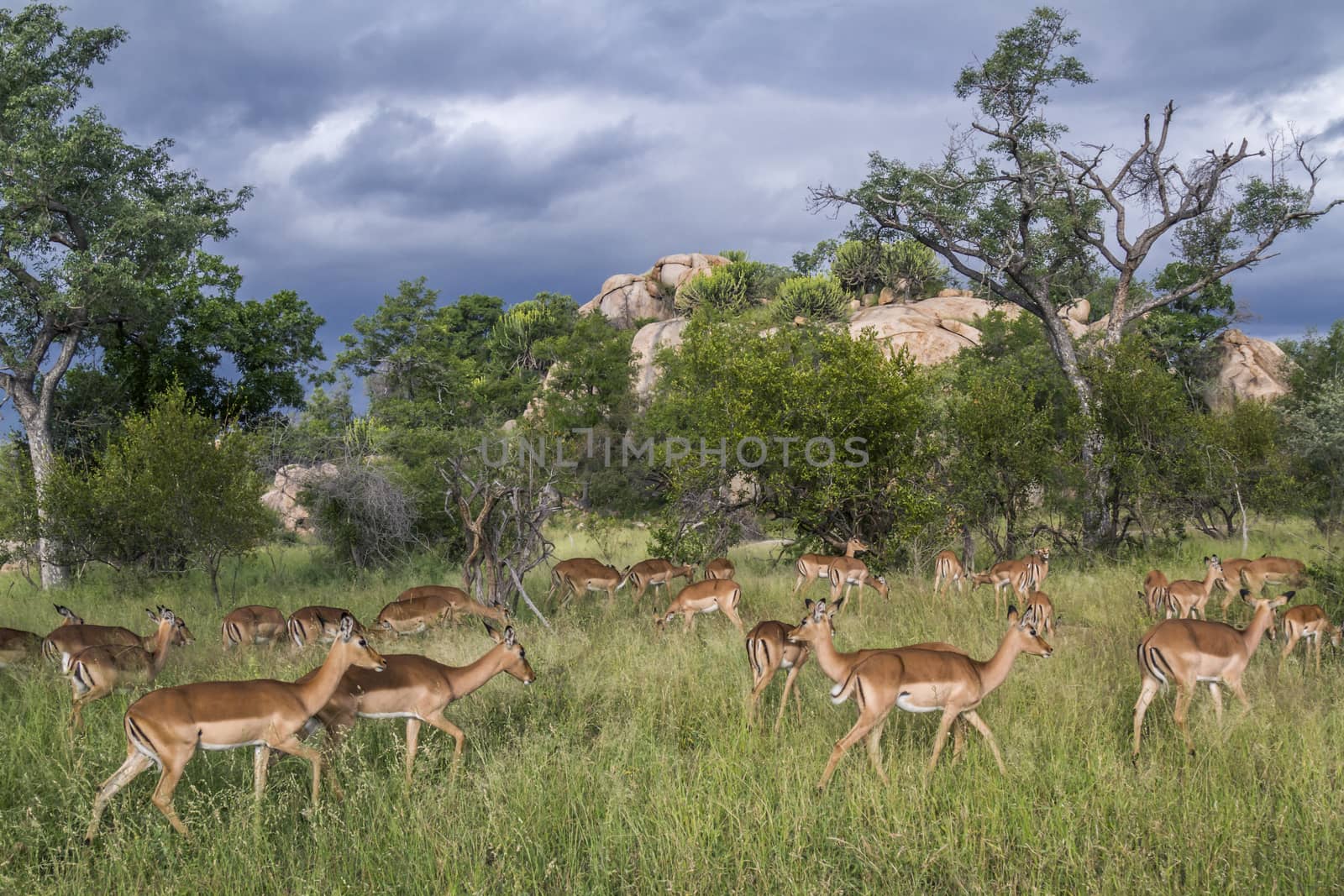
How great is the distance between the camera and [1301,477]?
23828 millimetres

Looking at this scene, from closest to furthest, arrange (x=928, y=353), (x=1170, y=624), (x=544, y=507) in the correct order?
(x=1170, y=624)
(x=544, y=507)
(x=928, y=353)

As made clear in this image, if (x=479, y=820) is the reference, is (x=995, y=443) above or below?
above

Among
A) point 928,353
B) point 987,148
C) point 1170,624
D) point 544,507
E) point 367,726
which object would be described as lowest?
point 367,726

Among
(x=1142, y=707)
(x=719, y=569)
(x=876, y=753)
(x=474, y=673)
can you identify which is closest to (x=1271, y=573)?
(x=1142, y=707)

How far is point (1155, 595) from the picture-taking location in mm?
10500

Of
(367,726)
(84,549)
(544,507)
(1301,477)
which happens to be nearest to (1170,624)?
(367,726)

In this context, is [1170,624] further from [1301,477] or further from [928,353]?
[928,353]

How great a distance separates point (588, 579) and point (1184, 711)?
26.9ft

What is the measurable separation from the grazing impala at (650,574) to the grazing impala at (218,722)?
287 inches

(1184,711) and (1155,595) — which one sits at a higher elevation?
(1155,595)

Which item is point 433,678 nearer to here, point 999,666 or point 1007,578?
point 999,666

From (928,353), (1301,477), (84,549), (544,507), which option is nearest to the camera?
(544,507)

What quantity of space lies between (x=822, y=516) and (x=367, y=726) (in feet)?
32.7

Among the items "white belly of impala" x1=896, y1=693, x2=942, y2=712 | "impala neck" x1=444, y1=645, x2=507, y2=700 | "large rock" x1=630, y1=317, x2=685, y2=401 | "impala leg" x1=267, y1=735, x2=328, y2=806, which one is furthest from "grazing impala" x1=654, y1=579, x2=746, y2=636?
"large rock" x1=630, y1=317, x2=685, y2=401
